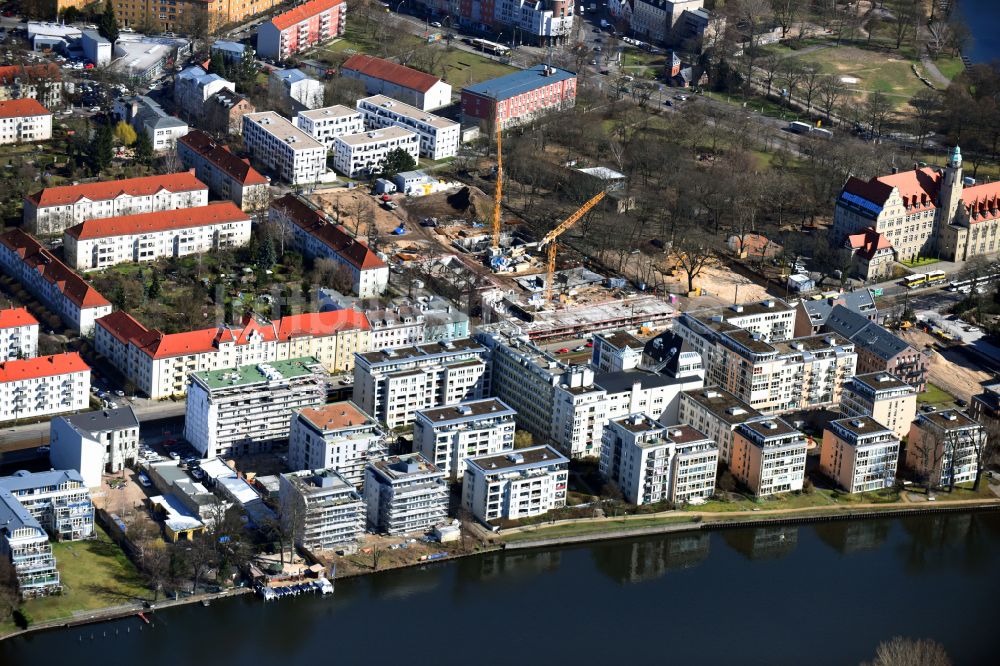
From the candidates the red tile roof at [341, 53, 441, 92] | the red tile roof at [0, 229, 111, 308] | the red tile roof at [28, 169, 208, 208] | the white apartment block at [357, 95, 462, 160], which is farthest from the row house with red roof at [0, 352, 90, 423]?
the red tile roof at [341, 53, 441, 92]

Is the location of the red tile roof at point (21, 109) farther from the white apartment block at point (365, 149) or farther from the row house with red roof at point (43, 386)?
the row house with red roof at point (43, 386)

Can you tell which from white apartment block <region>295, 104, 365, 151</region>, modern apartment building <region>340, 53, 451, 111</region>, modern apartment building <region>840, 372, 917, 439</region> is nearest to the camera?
modern apartment building <region>840, 372, 917, 439</region>

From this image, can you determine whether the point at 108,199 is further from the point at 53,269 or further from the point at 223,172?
the point at 53,269

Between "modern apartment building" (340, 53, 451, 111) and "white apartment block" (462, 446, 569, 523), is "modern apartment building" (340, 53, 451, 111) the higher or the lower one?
the higher one

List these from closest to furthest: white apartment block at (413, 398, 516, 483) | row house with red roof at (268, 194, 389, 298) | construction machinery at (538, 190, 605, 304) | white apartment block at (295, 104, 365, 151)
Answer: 1. white apartment block at (413, 398, 516, 483)
2. row house with red roof at (268, 194, 389, 298)
3. construction machinery at (538, 190, 605, 304)
4. white apartment block at (295, 104, 365, 151)

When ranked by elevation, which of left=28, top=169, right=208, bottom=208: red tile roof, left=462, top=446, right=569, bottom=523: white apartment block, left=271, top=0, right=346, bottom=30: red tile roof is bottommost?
left=462, top=446, right=569, bottom=523: white apartment block

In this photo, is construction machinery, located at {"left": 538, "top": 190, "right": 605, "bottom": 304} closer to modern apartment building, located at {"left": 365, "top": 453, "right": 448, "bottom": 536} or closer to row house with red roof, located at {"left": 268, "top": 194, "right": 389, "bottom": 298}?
row house with red roof, located at {"left": 268, "top": 194, "right": 389, "bottom": 298}

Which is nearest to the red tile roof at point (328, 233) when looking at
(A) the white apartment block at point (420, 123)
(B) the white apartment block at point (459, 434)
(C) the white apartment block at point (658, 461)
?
(A) the white apartment block at point (420, 123)
